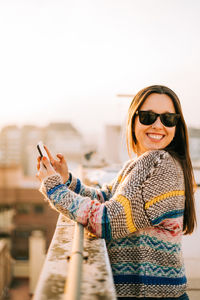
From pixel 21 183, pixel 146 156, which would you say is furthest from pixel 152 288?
pixel 21 183

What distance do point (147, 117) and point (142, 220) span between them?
1.54 ft

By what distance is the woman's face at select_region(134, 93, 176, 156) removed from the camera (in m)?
1.41

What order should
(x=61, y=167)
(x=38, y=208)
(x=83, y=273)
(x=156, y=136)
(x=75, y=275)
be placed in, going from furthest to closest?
(x=38, y=208)
(x=61, y=167)
(x=156, y=136)
(x=83, y=273)
(x=75, y=275)

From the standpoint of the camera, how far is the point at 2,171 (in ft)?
85.4

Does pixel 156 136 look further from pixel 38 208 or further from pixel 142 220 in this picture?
→ pixel 38 208

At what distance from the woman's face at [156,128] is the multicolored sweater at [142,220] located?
0.11 m

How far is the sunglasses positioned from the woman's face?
0.05 ft

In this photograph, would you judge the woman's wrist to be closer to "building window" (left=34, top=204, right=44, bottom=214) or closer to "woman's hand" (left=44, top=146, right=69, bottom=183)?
"woman's hand" (left=44, top=146, right=69, bottom=183)

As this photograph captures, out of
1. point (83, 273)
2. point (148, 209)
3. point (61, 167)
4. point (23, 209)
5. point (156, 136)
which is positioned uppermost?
point (156, 136)

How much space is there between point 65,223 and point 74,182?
0.44m

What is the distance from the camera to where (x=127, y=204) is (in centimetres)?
118

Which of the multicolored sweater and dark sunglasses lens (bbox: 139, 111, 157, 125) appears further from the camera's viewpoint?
dark sunglasses lens (bbox: 139, 111, 157, 125)

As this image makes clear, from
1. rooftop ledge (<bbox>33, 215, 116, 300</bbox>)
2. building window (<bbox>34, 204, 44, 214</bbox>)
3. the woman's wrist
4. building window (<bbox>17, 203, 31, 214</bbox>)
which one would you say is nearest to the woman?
rooftop ledge (<bbox>33, 215, 116, 300</bbox>)

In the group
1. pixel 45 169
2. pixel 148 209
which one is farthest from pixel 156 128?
pixel 45 169
